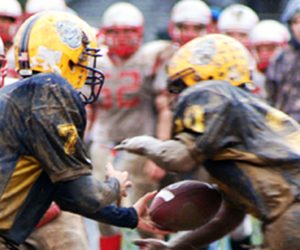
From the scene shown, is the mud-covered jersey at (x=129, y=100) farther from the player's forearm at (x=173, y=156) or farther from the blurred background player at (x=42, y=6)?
the player's forearm at (x=173, y=156)

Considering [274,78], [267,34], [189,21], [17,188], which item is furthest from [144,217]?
[267,34]

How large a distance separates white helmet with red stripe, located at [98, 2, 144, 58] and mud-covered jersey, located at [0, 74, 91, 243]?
4624 mm

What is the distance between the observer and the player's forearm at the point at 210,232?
21.2ft

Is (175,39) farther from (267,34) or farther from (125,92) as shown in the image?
(267,34)

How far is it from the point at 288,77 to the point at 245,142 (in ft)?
11.2

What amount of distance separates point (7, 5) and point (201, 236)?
451cm

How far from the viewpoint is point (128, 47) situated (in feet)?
34.0

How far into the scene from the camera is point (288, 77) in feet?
30.6

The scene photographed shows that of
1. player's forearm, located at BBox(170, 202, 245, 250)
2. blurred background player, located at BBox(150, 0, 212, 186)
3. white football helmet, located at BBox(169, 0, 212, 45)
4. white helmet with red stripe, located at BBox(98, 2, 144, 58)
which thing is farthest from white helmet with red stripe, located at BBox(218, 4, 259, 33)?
player's forearm, located at BBox(170, 202, 245, 250)

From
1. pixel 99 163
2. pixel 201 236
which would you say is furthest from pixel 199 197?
pixel 99 163

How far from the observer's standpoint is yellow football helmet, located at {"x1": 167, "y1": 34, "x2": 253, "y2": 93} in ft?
20.8

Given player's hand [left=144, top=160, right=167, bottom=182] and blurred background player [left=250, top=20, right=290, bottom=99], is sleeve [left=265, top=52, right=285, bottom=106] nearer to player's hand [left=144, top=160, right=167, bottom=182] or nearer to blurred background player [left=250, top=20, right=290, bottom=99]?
player's hand [left=144, top=160, right=167, bottom=182]

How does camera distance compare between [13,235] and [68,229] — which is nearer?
[13,235]

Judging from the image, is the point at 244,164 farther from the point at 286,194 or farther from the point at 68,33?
the point at 68,33
